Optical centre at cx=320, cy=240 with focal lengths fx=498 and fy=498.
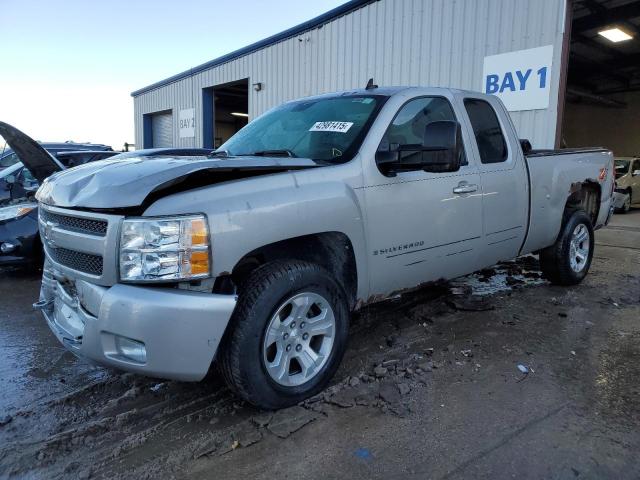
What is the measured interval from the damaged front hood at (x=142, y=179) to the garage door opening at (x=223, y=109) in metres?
11.0

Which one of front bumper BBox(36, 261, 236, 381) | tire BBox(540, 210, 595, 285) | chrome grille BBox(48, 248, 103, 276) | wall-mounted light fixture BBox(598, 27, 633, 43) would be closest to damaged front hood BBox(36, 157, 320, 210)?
chrome grille BBox(48, 248, 103, 276)

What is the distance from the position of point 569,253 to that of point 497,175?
73.2 inches

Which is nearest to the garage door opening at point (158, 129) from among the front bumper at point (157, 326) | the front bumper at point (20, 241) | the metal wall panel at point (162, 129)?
the metal wall panel at point (162, 129)

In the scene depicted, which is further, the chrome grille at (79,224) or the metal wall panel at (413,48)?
the metal wall panel at (413,48)

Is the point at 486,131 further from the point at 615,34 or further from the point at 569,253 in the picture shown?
the point at 615,34

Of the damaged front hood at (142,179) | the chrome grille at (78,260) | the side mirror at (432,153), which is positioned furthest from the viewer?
the side mirror at (432,153)

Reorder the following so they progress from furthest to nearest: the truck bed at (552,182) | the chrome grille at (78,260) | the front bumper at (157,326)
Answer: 1. the truck bed at (552,182)
2. the chrome grille at (78,260)
3. the front bumper at (157,326)

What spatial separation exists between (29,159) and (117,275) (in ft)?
8.23

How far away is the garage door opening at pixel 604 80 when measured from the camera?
13.6m

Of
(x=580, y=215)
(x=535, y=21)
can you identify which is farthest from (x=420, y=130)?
(x=535, y=21)

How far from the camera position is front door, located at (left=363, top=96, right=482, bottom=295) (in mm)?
3303

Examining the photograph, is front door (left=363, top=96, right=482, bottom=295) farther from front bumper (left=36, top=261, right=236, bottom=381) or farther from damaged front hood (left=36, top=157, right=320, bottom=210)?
front bumper (left=36, top=261, right=236, bottom=381)

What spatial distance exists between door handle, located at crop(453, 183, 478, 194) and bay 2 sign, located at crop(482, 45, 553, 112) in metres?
5.59

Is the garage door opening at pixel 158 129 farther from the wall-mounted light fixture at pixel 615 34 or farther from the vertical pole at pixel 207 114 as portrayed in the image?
the wall-mounted light fixture at pixel 615 34
